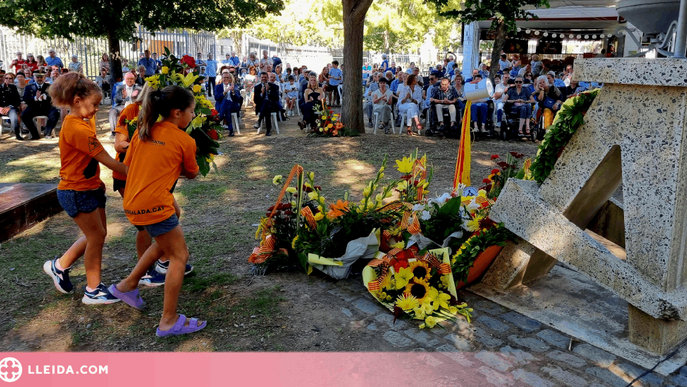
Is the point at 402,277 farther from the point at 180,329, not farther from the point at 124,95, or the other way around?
the point at 124,95

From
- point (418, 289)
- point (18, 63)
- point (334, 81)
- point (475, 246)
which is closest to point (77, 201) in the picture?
point (418, 289)

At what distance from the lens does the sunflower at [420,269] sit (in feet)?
14.5

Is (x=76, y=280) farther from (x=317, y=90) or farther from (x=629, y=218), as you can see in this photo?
(x=317, y=90)

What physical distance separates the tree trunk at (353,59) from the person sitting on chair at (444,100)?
1838 mm

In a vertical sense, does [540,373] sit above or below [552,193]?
below

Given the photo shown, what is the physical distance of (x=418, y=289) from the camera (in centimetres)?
434

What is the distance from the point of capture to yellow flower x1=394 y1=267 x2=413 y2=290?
14.4 ft

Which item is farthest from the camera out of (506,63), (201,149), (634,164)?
(506,63)

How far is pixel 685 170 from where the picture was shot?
138 inches

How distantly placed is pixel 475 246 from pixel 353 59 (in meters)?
8.68

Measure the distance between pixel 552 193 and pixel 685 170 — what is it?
87 centimetres

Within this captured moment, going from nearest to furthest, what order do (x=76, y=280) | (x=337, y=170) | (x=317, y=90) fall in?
(x=76, y=280)
(x=337, y=170)
(x=317, y=90)

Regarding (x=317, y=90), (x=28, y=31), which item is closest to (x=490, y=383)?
(x=317, y=90)

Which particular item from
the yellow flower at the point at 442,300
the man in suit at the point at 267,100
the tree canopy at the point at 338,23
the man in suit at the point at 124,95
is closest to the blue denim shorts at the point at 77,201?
the yellow flower at the point at 442,300
